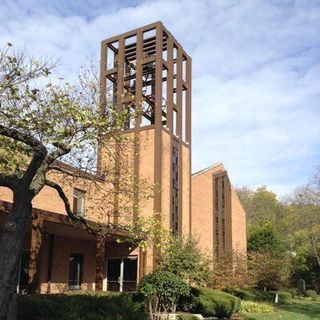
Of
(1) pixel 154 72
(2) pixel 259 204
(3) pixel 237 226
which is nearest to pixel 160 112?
(1) pixel 154 72

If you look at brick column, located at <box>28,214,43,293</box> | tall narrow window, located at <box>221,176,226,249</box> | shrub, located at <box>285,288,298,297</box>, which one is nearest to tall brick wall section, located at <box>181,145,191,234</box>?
tall narrow window, located at <box>221,176,226,249</box>

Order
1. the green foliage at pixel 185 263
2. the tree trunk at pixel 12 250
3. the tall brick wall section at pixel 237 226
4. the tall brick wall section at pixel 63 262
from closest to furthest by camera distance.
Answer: the tree trunk at pixel 12 250 < the green foliage at pixel 185 263 < the tall brick wall section at pixel 63 262 < the tall brick wall section at pixel 237 226

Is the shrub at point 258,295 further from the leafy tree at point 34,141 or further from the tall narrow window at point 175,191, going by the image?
the leafy tree at point 34,141

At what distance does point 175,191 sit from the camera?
32156 mm

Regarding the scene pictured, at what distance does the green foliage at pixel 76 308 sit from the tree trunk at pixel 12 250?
3.66ft

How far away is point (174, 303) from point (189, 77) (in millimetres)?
21133

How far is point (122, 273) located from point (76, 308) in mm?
19603

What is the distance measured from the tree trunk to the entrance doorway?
20.4 metres

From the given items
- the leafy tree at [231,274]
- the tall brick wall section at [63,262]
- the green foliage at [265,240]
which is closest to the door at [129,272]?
the tall brick wall section at [63,262]

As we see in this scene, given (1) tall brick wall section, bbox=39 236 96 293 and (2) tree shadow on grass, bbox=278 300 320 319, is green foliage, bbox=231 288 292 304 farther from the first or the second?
(1) tall brick wall section, bbox=39 236 96 293

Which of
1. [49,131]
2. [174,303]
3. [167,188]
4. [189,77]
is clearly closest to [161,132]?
[167,188]

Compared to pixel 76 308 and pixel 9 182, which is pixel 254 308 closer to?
pixel 76 308

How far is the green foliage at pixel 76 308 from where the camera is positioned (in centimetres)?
1052

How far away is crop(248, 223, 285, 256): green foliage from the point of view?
45.8 m
